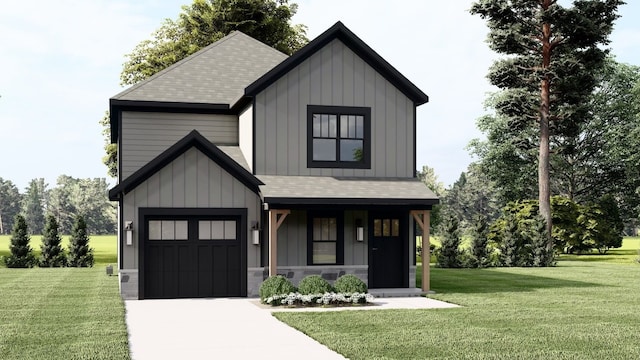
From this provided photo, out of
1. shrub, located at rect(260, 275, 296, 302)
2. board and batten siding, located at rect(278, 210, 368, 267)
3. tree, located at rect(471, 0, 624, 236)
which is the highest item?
tree, located at rect(471, 0, 624, 236)

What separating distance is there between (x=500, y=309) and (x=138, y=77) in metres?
32.1

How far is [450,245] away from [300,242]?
13330 mm

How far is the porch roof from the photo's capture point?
20234mm

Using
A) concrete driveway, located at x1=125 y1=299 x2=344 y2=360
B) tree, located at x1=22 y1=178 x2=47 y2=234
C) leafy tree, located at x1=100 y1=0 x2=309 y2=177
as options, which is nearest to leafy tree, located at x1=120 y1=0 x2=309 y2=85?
leafy tree, located at x1=100 y1=0 x2=309 y2=177

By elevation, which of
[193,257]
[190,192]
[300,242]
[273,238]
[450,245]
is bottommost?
[450,245]

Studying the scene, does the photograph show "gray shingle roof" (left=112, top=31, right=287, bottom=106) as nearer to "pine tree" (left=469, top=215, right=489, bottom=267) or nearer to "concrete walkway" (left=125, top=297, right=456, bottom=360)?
"concrete walkway" (left=125, top=297, right=456, bottom=360)

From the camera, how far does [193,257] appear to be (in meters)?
20.5

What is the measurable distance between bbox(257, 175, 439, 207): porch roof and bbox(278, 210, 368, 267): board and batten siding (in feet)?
3.00

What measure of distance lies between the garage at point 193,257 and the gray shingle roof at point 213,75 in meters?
3.79

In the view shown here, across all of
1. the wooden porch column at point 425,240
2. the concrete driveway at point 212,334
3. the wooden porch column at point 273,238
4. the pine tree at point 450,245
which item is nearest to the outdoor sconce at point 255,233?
the wooden porch column at point 273,238

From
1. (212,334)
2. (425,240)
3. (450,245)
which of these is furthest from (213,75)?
(450,245)

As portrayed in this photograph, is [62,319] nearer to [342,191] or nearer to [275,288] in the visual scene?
[275,288]

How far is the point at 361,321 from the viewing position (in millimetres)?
15242

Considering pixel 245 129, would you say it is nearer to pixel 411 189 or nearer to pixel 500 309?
pixel 411 189
